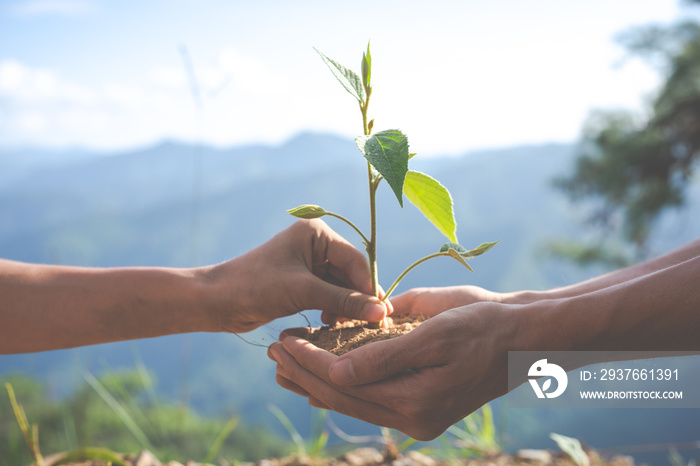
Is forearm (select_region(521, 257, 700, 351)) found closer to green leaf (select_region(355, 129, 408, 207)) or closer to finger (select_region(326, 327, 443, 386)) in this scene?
finger (select_region(326, 327, 443, 386))

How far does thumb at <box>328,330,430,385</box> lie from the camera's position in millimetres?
723

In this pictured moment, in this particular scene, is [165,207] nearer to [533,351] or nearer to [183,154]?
[183,154]

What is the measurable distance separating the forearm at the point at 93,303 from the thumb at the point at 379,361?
1.26 feet

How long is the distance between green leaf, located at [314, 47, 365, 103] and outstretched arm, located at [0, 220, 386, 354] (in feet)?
0.85

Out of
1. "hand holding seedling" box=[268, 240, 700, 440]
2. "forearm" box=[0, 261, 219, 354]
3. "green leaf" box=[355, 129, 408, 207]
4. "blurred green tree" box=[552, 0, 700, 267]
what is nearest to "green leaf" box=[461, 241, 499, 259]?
"hand holding seedling" box=[268, 240, 700, 440]

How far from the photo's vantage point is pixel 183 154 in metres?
13.5

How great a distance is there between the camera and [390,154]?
72 centimetres

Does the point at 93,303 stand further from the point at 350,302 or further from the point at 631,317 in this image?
the point at 631,317

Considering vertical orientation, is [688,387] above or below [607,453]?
above

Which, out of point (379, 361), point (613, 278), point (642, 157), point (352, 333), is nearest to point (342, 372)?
point (379, 361)

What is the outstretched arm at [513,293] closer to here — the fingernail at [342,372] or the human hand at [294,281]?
the human hand at [294,281]

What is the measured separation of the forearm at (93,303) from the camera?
3.26 ft

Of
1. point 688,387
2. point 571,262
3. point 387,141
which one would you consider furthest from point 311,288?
point 571,262

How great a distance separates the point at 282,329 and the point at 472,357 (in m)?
0.42
